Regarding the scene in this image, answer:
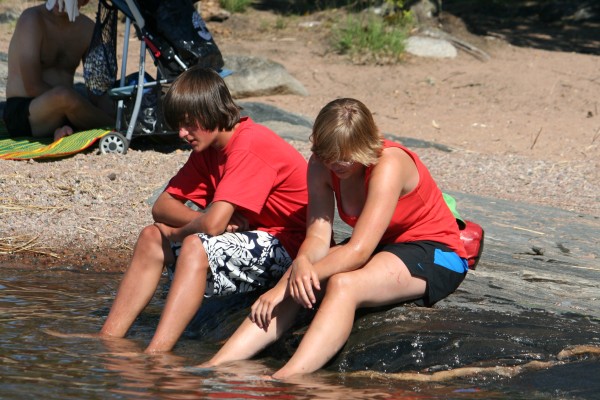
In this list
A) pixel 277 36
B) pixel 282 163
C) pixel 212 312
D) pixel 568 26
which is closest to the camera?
pixel 282 163

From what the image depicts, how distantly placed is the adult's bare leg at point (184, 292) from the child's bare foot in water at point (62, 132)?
14.2 ft

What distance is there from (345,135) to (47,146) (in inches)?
186

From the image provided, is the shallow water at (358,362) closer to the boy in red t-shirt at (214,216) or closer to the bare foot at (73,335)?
the bare foot at (73,335)

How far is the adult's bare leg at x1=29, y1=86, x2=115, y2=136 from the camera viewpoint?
802 cm

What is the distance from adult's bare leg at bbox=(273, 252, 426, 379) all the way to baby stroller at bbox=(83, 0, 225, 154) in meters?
4.18

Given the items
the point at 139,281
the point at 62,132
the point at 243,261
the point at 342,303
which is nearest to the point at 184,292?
the point at 243,261

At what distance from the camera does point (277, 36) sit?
1489 centimetres

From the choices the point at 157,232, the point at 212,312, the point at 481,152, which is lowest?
the point at 481,152

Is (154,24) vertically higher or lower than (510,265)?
higher

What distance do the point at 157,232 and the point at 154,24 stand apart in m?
3.70

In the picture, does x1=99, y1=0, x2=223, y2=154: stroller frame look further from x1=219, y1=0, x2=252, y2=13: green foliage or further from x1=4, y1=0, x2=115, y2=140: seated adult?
x1=219, y1=0, x2=252, y2=13: green foliage

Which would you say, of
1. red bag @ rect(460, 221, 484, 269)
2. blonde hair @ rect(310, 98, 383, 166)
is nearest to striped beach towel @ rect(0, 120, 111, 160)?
red bag @ rect(460, 221, 484, 269)

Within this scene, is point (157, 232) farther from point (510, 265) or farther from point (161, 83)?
point (161, 83)

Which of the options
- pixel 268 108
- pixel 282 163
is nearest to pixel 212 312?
pixel 282 163
